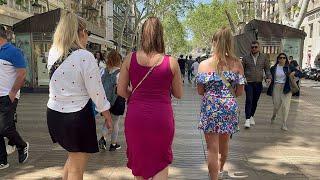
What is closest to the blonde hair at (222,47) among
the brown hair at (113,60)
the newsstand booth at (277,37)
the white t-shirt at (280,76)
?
the brown hair at (113,60)

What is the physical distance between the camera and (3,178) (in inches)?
195

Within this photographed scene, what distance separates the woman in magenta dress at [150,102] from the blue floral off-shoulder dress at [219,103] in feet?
3.37

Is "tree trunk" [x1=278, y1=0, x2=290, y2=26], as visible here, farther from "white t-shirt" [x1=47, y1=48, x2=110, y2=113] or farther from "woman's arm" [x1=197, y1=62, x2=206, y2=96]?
"white t-shirt" [x1=47, y1=48, x2=110, y2=113]

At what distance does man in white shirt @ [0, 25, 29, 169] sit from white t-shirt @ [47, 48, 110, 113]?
6.06 ft

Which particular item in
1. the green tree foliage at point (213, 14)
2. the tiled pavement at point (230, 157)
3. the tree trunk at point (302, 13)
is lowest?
the tiled pavement at point (230, 157)

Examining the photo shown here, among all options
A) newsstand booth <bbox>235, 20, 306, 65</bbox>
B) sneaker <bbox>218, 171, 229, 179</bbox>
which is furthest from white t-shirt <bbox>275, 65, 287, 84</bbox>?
newsstand booth <bbox>235, 20, 306, 65</bbox>

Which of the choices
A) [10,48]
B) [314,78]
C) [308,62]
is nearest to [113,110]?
[10,48]

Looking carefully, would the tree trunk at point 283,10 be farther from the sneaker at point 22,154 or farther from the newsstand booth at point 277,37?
the sneaker at point 22,154

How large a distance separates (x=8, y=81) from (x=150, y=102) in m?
2.66

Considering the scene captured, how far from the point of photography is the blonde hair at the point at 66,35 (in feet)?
10.9

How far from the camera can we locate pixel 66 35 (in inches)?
131

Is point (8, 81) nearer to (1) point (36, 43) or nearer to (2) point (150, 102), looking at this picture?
(2) point (150, 102)

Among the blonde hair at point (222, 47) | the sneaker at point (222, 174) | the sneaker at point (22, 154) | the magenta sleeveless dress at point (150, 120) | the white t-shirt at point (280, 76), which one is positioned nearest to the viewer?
the magenta sleeveless dress at point (150, 120)

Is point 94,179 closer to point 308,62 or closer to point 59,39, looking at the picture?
point 59,39
